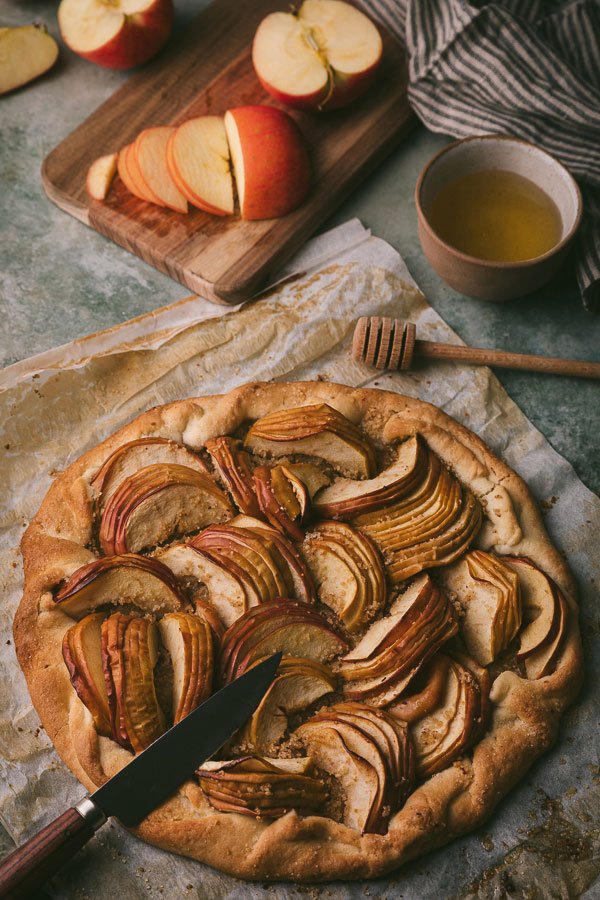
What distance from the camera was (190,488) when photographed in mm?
3221

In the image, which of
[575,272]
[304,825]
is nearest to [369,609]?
[304,825]

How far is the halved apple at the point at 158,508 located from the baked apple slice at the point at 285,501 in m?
0.15

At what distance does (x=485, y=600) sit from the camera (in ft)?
10.2

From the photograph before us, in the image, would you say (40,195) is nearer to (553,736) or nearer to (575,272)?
(575,272)

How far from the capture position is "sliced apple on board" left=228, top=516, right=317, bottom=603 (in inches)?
122

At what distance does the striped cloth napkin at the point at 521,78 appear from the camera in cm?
377

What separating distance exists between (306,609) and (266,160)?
1966 millimetres

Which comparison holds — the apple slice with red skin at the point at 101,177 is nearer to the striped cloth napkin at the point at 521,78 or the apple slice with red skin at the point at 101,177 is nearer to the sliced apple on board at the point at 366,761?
the striped cloth napkin at the point at 521,78

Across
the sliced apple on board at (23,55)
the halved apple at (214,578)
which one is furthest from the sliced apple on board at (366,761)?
the sliced apple on board at (23,55)

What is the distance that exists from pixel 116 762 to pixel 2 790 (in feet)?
1.55

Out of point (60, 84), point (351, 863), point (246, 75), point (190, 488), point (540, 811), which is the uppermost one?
point (60, 84)

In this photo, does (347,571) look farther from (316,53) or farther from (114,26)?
(114,26)

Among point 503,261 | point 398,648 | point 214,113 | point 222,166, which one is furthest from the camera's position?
point 214,113

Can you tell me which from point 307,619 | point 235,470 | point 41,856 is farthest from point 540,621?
point 41,856
